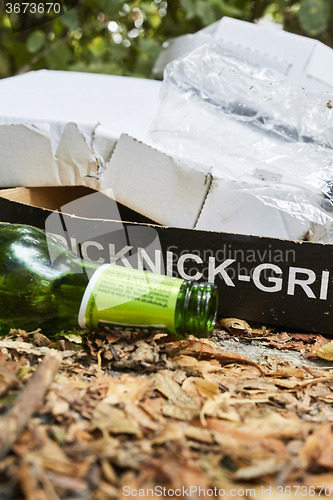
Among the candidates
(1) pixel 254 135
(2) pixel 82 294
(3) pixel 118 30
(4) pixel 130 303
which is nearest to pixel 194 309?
(4) pixel 130 303

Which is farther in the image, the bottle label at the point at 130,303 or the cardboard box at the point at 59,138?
the cardboard box at the point at 59,138

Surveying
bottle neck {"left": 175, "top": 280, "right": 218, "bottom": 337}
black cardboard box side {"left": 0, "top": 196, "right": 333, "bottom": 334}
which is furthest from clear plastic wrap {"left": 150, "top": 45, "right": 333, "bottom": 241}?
bottle neck {"left": 175, "top": 280, "right": 218, "bottom": 337}

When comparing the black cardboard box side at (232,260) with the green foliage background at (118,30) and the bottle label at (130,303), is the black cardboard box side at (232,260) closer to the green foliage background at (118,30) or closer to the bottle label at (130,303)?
the bottle label at (130,303)

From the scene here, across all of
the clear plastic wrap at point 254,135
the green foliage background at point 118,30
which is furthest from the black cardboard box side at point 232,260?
the green foliage background at point 118,30

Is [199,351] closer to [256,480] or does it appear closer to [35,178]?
[256,480]

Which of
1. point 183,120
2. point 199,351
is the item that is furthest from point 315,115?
point 199,351

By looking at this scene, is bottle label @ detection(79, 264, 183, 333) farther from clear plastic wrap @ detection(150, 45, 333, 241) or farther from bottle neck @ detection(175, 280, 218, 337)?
clear plastic wrap @ detection(150, 45, 333, 241)
